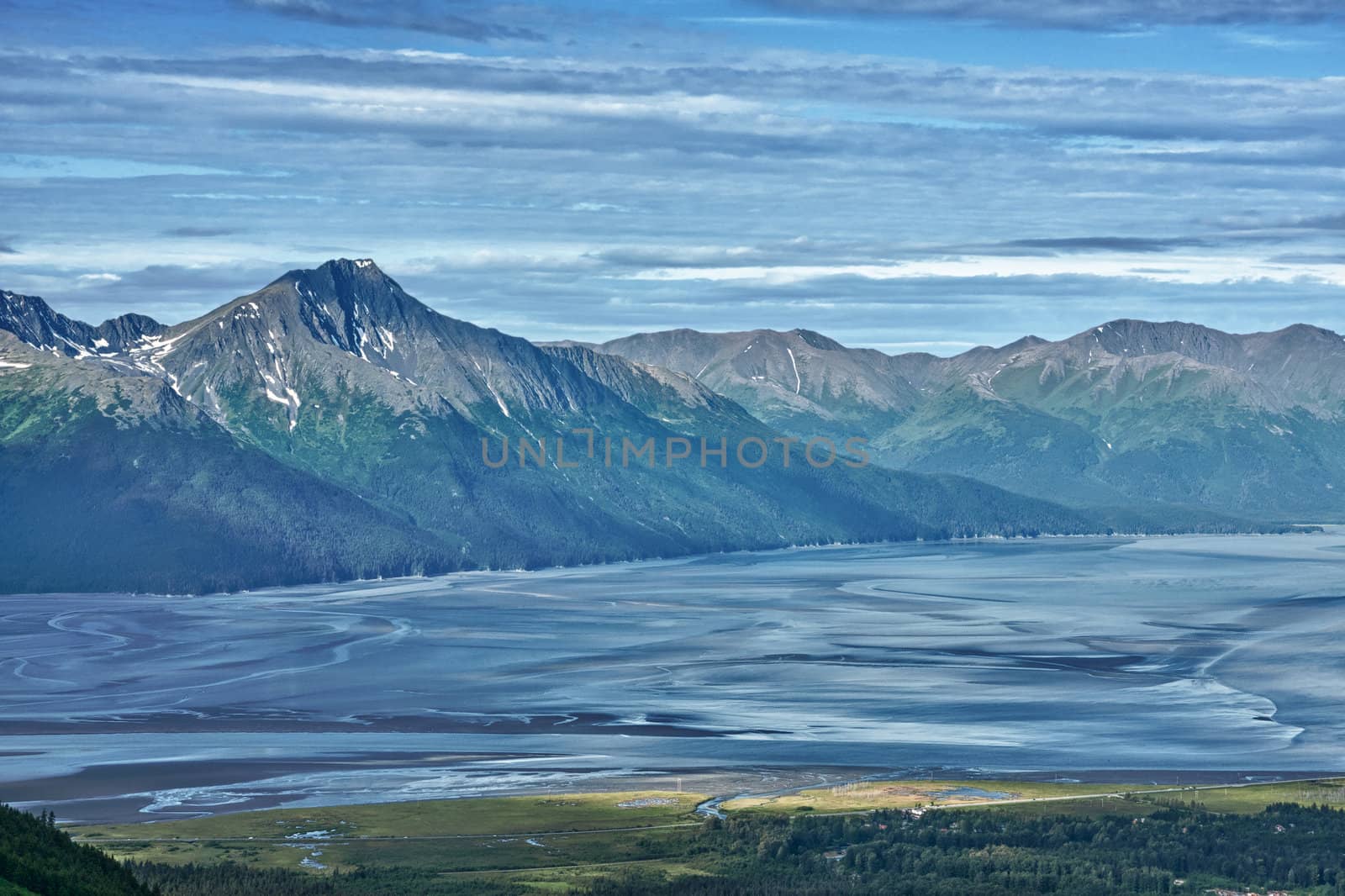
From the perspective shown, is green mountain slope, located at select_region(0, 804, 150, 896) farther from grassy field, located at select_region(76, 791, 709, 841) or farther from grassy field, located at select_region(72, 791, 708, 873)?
grassy field, located at select_region(76, 791, 709, 841)

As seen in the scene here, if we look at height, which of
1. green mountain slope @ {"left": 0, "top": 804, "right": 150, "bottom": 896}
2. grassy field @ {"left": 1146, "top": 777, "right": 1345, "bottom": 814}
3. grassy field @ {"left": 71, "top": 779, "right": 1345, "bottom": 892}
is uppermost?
green mountain slope @ {"left": 0, "top": 804, "right": 150, "bottom": 896}

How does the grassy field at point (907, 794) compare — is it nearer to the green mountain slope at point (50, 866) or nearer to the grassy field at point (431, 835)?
the grassy field at point (431, 835)

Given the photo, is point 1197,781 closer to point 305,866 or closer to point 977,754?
point 977,754

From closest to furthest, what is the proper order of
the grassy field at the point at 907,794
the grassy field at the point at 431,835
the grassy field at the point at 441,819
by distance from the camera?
the grassy field at the point at 431,835 → the grassy field at the point at 441,819 → the grassy field at the point at 907,794

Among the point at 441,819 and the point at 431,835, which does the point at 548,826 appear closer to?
the point at 431,835

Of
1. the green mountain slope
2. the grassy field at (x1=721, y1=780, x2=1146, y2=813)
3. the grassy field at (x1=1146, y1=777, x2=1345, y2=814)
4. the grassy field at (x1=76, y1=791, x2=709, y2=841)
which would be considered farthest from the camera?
the grassy field at (x1=1146, y1=777, x2=1345, y2=814)

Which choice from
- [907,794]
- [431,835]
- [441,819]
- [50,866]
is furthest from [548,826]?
[50,866]

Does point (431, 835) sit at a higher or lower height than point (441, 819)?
lower

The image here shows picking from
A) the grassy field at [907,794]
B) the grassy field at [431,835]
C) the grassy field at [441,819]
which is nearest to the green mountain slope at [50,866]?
the grassy field at [431,835]

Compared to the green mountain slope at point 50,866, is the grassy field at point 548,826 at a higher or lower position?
lower

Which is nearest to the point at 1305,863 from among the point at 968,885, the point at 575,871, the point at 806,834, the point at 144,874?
the point at 968,885

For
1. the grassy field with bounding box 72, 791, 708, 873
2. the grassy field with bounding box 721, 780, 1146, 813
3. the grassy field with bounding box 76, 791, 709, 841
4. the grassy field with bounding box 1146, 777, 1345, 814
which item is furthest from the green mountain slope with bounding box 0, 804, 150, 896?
the grassy field with bounding box 1146, 777, 1345, 814
